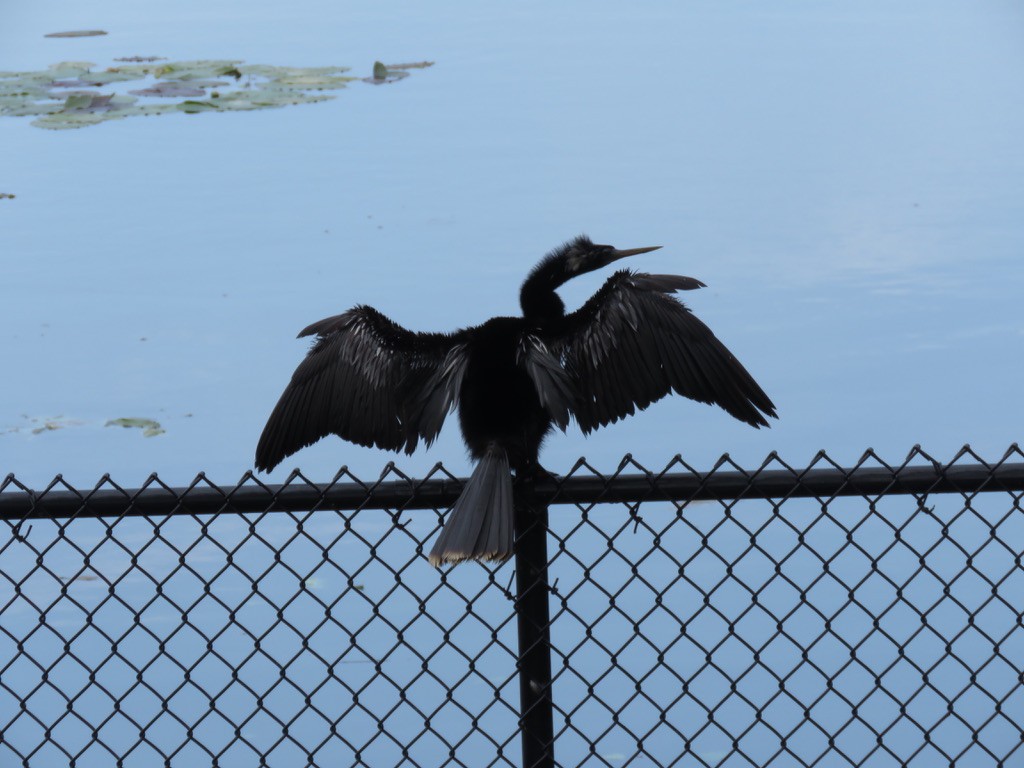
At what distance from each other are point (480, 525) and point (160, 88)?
8.39m

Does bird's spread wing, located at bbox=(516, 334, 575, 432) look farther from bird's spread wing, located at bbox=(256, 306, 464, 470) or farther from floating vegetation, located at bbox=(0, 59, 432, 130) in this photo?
floating vegetation, located at bbox=(0, 59, 432, 130)

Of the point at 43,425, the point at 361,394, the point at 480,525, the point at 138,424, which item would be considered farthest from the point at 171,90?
the point at 480,525

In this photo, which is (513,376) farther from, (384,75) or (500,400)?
(384,75)

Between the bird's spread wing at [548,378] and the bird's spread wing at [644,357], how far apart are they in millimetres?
29

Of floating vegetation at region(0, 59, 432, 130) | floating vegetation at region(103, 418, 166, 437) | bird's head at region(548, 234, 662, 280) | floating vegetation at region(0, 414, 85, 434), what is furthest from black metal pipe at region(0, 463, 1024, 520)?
floating vegetation at region(0, 59, 432, 130)

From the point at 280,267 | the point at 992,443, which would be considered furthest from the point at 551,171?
the point at 992,443

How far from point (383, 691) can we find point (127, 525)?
1.18 m

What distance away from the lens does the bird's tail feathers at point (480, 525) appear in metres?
2.10

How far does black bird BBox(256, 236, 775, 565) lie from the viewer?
8.03 feet

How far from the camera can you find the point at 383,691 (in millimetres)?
3791

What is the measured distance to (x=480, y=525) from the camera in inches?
83.9

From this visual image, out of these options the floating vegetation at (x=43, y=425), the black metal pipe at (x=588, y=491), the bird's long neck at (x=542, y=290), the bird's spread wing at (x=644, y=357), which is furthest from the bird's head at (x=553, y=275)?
the floating vegetation at (x=43, y=425)

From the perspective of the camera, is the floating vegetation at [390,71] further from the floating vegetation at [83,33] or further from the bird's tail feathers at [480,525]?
the bird's tail feathers at [480,525]

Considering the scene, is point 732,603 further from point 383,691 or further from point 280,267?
point 280,267
